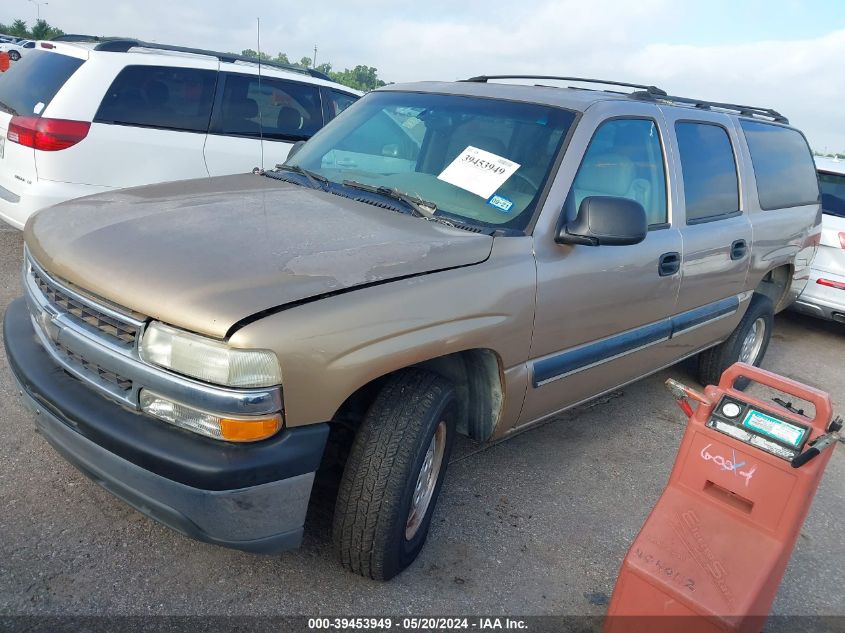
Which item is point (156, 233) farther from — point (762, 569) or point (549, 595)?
point (762, 569)

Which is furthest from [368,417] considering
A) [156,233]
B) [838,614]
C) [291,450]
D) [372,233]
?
[838,614]

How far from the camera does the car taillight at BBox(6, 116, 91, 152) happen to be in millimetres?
4855

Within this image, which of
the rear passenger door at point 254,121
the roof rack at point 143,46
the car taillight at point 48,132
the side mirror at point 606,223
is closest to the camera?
the side mirror at point 606,223

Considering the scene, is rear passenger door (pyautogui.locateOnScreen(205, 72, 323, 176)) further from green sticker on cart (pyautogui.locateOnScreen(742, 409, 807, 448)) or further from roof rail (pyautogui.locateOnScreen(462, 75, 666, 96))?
green sticker on cart (pyautogui.locateOnScreen(742, 409, 807, 448))

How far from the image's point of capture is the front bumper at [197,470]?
6.47 feet

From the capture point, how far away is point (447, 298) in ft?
7.82

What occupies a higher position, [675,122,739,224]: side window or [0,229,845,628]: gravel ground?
[675,122,739,224]: side window

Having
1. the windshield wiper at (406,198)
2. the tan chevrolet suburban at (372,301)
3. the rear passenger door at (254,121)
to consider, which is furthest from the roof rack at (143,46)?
the windshield wiper at (406,198)

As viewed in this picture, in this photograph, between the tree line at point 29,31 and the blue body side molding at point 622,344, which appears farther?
the tree line at point 29,31

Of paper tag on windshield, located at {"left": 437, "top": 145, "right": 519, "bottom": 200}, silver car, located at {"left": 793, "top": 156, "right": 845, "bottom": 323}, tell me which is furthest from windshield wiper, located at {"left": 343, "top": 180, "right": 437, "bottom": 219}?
silver car, located at {"left": 793, "top": 156, "right": 845, "bottom": 323}

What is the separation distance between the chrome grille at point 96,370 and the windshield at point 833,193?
6228 millimetres

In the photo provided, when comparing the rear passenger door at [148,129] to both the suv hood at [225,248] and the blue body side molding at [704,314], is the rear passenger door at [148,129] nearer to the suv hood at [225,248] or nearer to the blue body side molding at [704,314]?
the suv hood at [225,248]

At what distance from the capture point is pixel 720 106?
4.47m

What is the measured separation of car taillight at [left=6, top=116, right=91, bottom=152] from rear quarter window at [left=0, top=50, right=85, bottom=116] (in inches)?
4.3
